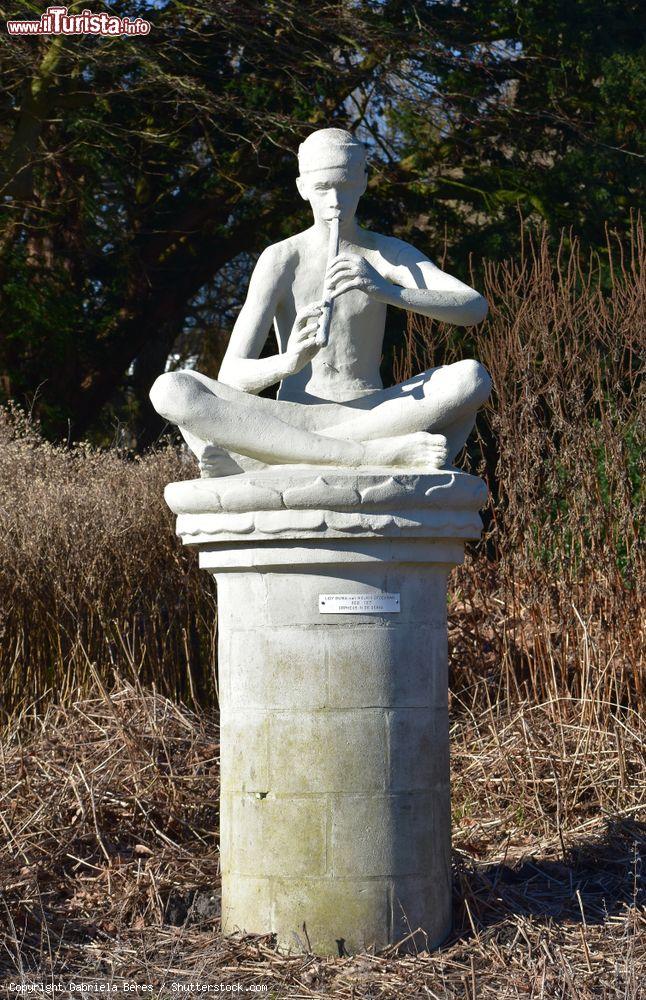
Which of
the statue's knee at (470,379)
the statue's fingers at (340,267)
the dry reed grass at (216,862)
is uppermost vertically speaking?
the statue's fingers at (340,267)

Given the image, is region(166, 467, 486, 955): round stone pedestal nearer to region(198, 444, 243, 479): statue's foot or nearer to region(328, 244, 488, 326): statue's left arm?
region(198, 444, 243, 479): statue's foot

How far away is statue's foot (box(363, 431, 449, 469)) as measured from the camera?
3609 millimetres

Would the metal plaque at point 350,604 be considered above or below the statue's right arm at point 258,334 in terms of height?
below

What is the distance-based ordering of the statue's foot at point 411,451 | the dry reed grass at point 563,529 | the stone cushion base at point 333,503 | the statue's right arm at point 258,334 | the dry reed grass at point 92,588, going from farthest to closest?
the dry reed grass at point 92,588
the dry reed grass at point 563,529
the statue's right arm at point 258,334
the statue's foot at point 411,451
the stone cushion base at point 333,503

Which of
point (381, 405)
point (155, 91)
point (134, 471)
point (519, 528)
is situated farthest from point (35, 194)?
point (381, 405)

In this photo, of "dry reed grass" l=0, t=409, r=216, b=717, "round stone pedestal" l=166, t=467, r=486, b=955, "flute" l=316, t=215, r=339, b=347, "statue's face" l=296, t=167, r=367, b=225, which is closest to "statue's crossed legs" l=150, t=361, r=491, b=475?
"round stone pedestal" l=166, t=467, r=486, b=955

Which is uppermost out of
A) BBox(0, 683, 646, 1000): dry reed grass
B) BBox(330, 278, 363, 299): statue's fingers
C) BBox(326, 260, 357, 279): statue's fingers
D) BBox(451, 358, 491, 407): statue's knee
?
BBox(326, 260, 357, 279): statue's fingers

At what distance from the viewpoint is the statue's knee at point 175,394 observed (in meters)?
3.63

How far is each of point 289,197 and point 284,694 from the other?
610 cm

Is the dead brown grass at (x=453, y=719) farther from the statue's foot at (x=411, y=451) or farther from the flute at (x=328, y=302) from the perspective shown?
the flute at (x=328, y=302)

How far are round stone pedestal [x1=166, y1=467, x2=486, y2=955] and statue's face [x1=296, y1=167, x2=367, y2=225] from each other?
812mm

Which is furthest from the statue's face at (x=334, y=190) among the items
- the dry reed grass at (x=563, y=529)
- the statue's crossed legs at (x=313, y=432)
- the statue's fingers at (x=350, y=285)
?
the dry reed grass at (x=563, y=529)

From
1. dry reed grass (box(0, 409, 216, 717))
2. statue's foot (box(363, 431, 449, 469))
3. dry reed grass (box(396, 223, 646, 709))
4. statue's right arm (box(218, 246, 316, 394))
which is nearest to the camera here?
statue's foot (box(363, 431, 449, 469))

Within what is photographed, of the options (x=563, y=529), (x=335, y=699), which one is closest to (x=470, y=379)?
(x=335, y=699)
